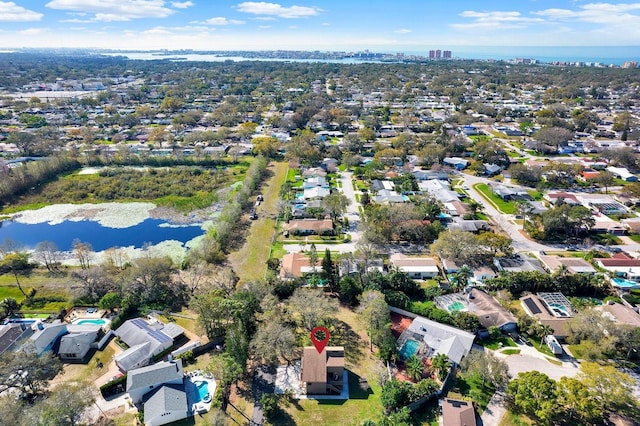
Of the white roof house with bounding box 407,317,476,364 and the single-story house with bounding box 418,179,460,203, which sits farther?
the single-story house with bounding box 418,179,460,203

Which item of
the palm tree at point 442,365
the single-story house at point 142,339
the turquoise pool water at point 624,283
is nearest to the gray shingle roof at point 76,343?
the single-story house at point 142,339

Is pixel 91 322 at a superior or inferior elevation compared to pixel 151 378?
inferior

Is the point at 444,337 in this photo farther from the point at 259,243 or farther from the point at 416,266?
the point at 259,243

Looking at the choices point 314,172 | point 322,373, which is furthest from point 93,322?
point 314,172

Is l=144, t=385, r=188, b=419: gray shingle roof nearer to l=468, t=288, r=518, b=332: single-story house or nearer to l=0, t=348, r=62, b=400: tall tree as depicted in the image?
l=0, t=348, r=62, b=400: tall tree

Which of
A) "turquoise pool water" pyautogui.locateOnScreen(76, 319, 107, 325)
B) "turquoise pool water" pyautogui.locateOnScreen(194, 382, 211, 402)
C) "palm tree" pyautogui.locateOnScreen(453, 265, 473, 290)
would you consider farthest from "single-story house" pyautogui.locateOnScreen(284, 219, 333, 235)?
"turquoise pool water" pyautogui.locateOnScreen(194, 382, 211, 402)

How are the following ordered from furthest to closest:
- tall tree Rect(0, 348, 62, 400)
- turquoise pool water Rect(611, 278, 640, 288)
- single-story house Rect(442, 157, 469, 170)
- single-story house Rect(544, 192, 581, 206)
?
1. single-story house Rect(442, 157, 469, 170)
2. single-story house Rect(544, 192, 581, 206)
3. turquoise pool water Rect(611, 278, 640, 288)
4. tall tree Rect(0, 348, 62, 400)

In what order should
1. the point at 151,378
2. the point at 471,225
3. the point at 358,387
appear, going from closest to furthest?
the point at 151,378 < the point at 358,387 < the point at 471,225
